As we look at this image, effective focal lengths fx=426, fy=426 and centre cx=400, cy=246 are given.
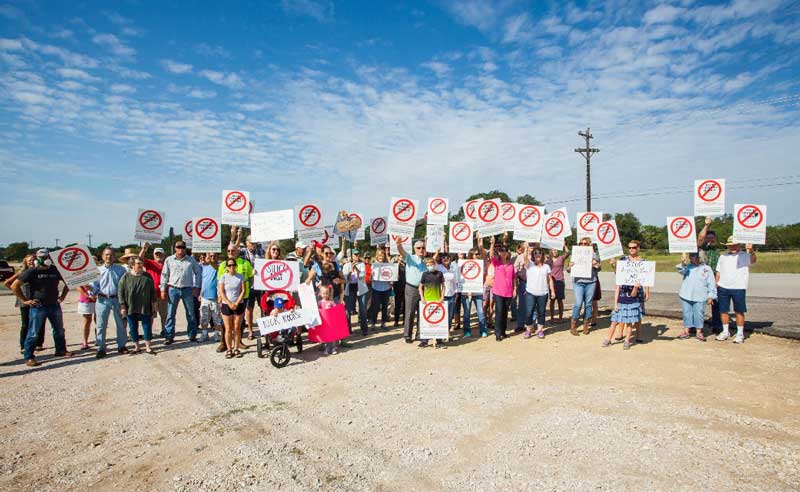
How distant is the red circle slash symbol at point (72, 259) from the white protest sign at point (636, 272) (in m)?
10.0

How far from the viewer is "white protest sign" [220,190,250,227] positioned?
9.97 meters

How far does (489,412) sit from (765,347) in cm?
606

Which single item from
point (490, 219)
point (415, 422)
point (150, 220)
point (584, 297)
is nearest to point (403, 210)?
point (490, 219)

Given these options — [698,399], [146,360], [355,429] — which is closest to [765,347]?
[698,399]

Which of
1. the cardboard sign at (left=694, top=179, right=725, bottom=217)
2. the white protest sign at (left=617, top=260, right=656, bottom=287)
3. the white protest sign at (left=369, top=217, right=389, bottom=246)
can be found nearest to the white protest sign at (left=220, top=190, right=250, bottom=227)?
the white protest sign at (left=369, top=217, right=389, bottom=246)

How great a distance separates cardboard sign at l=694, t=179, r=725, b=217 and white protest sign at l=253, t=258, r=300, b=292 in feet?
26.0

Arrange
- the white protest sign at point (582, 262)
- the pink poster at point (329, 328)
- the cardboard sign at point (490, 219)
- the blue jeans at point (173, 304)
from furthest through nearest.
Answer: the cardboard sign at point (490, 219) < the blue jeans at point (173, 304) < the white protest sign at point (582, 262) < the pink poster at point (329, 328)

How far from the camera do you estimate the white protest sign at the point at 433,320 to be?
854cm

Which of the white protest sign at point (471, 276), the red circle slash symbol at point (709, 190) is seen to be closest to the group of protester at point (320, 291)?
the white protest sign at point (471, 276)

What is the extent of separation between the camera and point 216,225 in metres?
10.0

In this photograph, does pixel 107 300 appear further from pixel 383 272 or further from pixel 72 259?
pixel 383 272

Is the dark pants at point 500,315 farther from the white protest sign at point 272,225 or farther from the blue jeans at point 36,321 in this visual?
the blue jeans at point 36,321

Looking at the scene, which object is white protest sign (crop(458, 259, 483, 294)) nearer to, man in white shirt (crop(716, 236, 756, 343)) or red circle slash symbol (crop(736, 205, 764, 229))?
man in white shirt (crop(716, 236, 756, 343))

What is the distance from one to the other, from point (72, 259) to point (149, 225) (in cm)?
229
